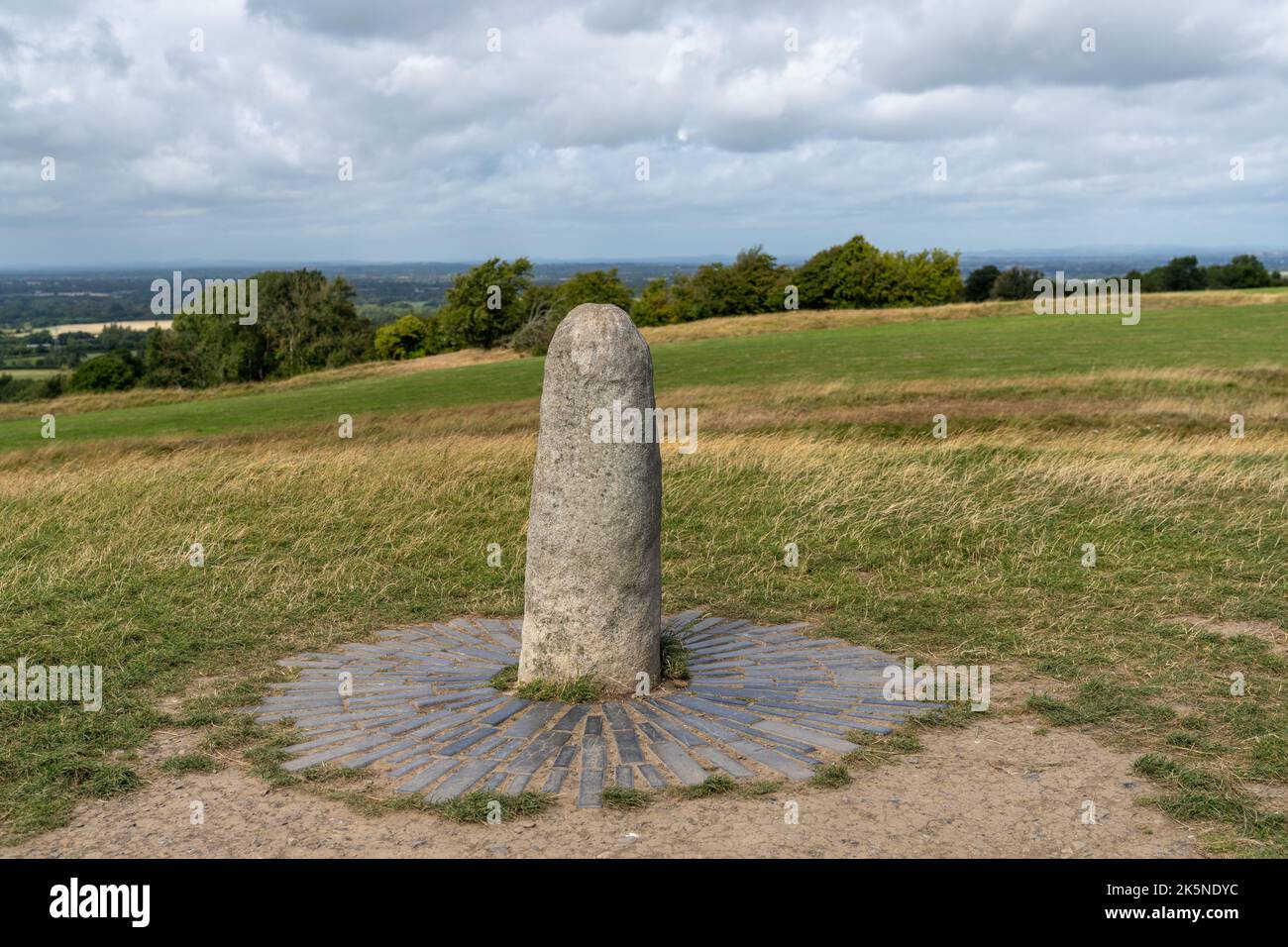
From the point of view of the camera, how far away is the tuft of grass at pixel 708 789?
5.71m

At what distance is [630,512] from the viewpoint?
7.16m

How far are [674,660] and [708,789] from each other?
2.10 m

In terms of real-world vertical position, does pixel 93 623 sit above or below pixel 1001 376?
below

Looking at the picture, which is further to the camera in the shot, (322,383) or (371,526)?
(322,383)

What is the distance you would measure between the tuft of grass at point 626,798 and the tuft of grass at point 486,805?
0.30m

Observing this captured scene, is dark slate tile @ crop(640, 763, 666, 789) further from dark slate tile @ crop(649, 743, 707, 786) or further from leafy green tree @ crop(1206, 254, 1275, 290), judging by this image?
leafy green tree @ crop(1206, 254, 1275, 290)

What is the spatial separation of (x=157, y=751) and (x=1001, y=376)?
27.4 meters

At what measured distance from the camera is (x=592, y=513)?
23.4ft

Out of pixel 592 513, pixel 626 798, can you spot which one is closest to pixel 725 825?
pixel 626 798

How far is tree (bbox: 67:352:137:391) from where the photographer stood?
230ft

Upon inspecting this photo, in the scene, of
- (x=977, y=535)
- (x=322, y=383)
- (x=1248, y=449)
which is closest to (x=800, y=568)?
(x=977, y=535)

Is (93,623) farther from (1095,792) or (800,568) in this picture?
(1095,792)

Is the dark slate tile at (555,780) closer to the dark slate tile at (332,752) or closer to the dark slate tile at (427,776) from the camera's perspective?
the dark slate tile at (427,776)

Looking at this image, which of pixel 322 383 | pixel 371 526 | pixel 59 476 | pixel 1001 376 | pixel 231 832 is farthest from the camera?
pixel 322 383
